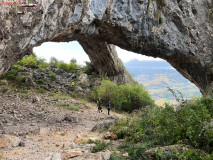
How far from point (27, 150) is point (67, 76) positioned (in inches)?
691

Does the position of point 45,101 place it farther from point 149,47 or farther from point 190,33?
point 190,33

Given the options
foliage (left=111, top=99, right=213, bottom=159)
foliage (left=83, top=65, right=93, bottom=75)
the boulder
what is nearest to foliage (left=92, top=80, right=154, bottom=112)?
foliage (left=83, top=65, right=93, bottom=75)

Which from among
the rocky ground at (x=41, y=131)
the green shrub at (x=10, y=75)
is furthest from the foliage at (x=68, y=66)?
the rocky ground at (x=41, y=131)

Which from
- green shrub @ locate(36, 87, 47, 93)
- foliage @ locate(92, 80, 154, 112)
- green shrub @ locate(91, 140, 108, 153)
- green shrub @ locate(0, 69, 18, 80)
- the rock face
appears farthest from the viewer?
foliage @ locate(92, 80, 154, 112)

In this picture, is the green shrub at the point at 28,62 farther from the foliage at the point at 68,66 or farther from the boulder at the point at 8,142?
the boulder at the point at 8,142

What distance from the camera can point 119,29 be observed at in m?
12.1

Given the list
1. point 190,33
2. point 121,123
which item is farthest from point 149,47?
point 121,123

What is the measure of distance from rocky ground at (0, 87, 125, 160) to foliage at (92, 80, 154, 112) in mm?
3290

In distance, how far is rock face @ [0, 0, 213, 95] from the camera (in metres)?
6.46

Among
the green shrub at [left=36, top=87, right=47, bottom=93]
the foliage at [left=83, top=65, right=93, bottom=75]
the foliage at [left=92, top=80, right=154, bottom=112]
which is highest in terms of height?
the foliage at [left=83, top=65, right=93, bottom=75]

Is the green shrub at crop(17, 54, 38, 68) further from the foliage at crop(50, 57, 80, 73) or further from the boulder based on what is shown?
the boulder

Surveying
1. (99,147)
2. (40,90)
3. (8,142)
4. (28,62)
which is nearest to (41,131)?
(8,142)

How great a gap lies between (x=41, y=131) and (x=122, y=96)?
458 inches

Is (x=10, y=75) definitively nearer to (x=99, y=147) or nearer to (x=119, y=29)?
(x=119, y=29)
